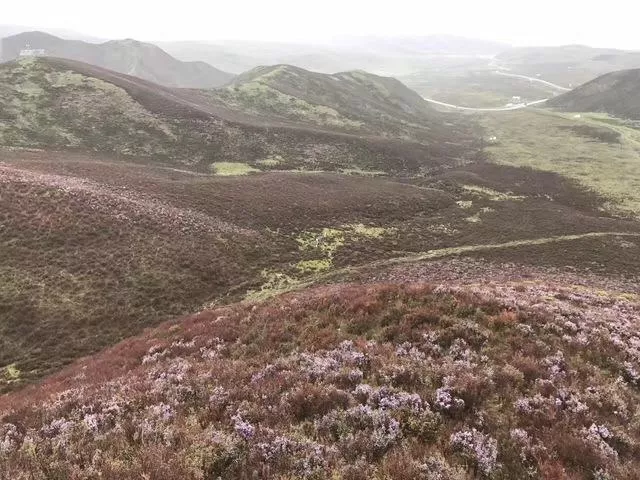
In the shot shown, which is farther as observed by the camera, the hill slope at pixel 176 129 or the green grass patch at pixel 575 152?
the green grass patch at pixel 575 152

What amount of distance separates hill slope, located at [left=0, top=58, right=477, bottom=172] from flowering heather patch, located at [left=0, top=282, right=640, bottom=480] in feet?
241

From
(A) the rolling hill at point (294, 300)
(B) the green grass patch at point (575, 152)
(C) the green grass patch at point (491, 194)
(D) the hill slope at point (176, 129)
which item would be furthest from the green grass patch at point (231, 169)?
(B) the green grass patch at point (575, 152)

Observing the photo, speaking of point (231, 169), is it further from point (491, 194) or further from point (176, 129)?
point (491, 194)

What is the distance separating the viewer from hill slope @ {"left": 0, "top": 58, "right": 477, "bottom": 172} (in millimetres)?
90500

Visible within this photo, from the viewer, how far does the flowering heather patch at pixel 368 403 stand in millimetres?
10336

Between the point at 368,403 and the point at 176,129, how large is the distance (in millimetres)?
96404

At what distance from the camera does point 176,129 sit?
9938cm

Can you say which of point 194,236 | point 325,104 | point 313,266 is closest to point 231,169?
point 194,236

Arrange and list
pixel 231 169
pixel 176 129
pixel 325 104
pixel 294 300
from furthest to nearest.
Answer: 1. pixel 325 104
2. pixel 176 129
3. pixel 231 169
4. pixel 294 300

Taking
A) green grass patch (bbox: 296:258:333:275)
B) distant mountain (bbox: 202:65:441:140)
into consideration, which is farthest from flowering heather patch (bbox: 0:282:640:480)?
distant mountain (bbox: 202:65:441:140)

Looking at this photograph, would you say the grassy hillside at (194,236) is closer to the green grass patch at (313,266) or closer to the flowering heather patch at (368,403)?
the green grass patch at (313,266)

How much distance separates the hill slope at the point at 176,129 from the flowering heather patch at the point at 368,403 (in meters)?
73.5

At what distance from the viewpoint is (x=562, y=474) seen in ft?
32.7

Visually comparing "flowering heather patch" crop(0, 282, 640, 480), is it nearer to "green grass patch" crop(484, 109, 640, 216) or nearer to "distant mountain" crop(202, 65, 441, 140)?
"green grass patch" crop(484, 109, 640, 216)
